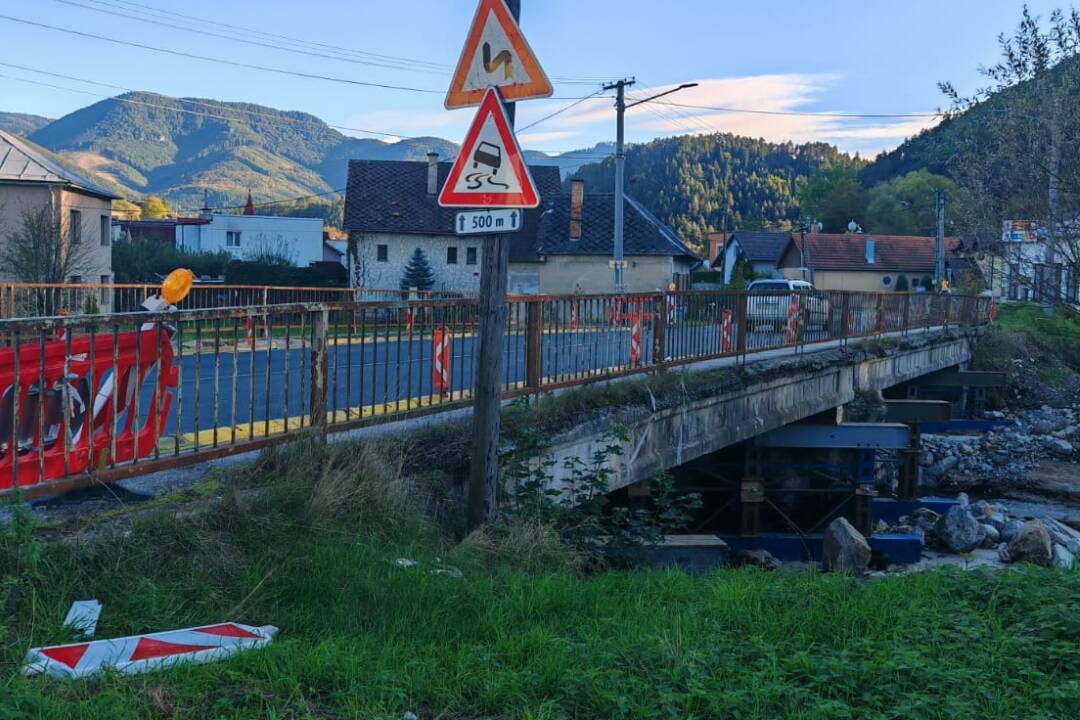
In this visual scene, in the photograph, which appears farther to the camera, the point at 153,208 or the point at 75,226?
the point at 153,208

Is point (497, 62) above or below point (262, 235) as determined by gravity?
below

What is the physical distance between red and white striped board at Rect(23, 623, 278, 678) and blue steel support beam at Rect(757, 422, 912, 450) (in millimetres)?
12872

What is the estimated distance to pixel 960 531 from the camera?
14.6 metres

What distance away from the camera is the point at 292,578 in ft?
16.2

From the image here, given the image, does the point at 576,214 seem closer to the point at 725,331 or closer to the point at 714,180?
the point at 725,331

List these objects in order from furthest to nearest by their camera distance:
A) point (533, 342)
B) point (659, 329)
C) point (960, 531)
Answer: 1. point (960, 531)
2. point (659, 329)
3. point (533, 342)

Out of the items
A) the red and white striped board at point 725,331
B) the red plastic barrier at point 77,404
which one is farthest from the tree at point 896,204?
the red plastic barrier at point 77,404

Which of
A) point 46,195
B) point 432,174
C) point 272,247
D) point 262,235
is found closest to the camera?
point 46,195

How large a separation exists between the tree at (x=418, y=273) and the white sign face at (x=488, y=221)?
4388cm

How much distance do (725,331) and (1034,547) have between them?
15.4ft

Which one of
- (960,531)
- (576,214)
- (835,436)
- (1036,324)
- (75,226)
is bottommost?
(960,531)

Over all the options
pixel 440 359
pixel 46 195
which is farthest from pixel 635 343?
pixel 46 195

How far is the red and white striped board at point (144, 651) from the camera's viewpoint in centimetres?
378

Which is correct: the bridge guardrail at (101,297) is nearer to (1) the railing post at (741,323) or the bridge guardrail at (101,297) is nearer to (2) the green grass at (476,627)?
(1) the railing post at (741,323)
